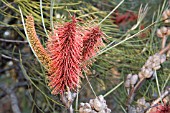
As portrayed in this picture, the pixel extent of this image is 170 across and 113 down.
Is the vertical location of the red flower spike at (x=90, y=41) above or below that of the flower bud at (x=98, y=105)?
above

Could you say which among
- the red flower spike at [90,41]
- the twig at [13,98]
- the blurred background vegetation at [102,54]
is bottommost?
the twig at [13,98]

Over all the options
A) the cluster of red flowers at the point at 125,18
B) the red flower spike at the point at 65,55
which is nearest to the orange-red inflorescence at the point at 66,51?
the red flower spike at the point at 65,55

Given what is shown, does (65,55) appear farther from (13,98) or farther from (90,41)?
(13,98)

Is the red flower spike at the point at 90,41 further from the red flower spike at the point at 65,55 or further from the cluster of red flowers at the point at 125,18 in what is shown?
the cluster of red flowers at the point at 125,18

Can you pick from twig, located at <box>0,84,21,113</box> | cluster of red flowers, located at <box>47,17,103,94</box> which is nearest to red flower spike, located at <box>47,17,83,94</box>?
cluster of red flowers, located at <box>47,17,103,94</box>

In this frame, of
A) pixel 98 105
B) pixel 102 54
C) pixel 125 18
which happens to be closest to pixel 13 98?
pixel 102 54

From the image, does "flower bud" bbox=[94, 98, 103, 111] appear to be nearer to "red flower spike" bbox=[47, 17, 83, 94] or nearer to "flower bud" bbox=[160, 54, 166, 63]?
"red flower spike" bbox=[47, 17, 83, 94]

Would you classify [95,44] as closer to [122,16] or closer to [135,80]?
[135,80]

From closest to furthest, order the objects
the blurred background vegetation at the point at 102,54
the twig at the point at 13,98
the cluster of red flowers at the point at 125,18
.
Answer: the blurred background vegetation at the point at 102,54 < the twig at the point at 13,98 < the cluster of red flowers at the point at 125,18
